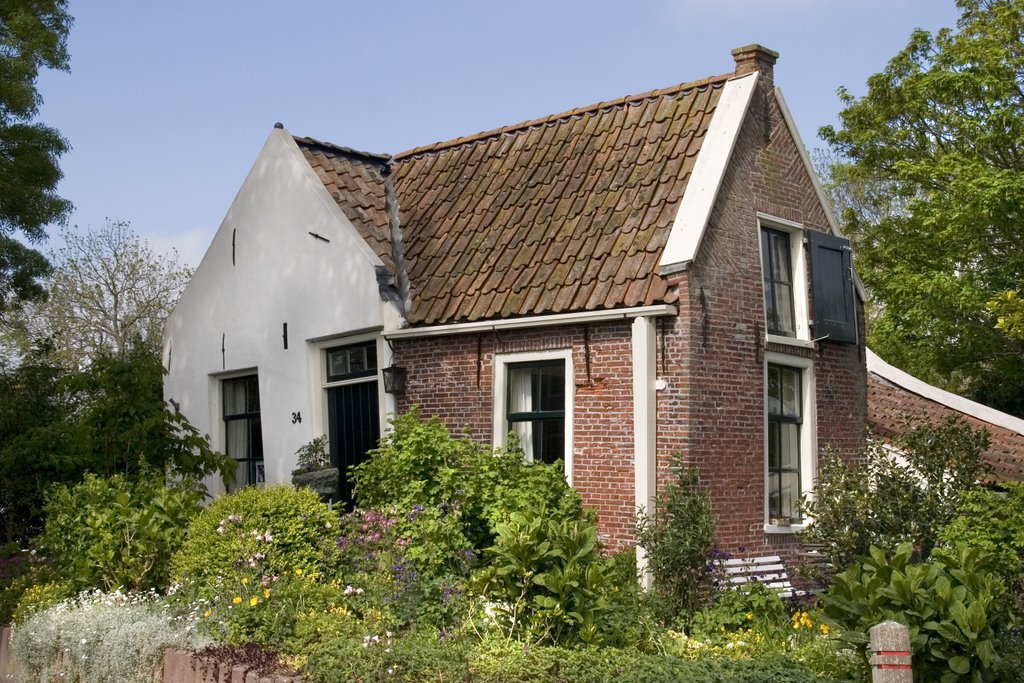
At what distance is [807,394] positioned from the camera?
46.7 feet

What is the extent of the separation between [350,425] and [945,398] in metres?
10.8

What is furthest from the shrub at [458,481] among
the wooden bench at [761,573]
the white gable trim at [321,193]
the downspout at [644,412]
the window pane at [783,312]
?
the window pane at [783,312]

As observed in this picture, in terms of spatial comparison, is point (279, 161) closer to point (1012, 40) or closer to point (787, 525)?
point (787, 525)

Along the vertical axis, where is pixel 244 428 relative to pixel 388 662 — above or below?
above

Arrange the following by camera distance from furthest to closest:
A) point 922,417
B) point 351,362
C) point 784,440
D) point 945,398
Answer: point 945,398 → point 922,417 → point 351,362 → point 784,440

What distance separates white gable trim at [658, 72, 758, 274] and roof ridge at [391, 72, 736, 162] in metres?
0.43

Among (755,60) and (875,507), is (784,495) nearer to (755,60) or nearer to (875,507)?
(875,507)

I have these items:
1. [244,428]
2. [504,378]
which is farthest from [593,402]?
[244,428]

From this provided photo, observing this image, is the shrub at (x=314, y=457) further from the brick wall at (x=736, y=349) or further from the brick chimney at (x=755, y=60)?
the brick chimney at (x=755, y=60)

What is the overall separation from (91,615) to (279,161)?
827cm

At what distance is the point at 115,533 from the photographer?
39.8ft

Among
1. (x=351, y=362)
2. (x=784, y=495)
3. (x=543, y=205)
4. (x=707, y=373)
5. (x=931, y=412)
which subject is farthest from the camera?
(x=931, y=412)

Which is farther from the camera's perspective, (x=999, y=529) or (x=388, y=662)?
(x=999, y=529)

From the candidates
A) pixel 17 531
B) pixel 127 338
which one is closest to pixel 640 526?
pixel 17 531
